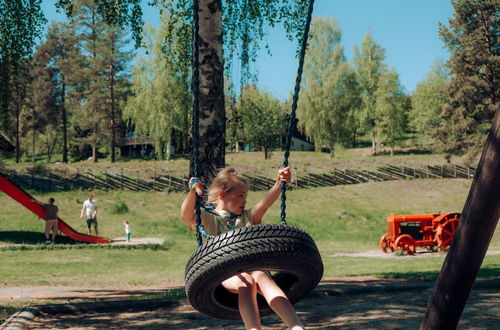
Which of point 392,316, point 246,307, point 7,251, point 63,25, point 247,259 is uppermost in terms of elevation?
point 63,25

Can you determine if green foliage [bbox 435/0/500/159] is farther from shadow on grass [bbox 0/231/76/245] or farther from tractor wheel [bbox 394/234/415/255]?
shadow on grass [bbox 0/231/76/245]

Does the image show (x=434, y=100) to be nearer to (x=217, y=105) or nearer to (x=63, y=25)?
(x=63, y=25)

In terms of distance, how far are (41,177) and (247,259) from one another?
3156 cm

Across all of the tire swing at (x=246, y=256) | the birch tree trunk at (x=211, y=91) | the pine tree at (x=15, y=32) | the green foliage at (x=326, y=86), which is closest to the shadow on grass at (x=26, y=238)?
the pine tree at (x=15, y=32)

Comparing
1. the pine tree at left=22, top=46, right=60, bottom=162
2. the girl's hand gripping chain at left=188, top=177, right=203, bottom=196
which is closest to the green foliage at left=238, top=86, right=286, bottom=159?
the pine tree at left=22, top=46, right=60, bottom=162

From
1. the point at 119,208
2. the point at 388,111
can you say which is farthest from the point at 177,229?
the point at 388,111

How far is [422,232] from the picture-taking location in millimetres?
16422

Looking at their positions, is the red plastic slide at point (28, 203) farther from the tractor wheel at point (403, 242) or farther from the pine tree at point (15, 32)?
the tractor wheel at point (403, 242)

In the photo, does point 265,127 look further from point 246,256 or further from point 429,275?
point 246,256

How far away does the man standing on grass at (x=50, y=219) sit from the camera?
57.2 ft

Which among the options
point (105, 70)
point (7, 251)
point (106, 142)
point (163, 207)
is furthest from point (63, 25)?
point (7, 251)

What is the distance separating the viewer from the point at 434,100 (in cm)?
6022

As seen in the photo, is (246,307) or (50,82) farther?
(50,82)

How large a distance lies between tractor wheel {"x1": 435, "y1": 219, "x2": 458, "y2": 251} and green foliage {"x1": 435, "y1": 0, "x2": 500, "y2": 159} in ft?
58.5
